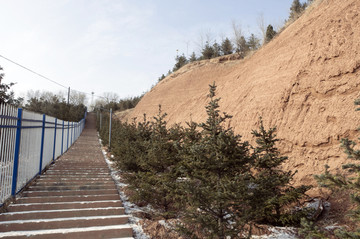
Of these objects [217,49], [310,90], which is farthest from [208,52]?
[310,90]

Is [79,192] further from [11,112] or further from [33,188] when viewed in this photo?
[11,112]

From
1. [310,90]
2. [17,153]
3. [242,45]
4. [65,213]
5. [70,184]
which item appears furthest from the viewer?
[242,45]

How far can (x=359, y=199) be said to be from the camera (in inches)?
98.2

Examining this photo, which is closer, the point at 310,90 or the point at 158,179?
the point at 158,179

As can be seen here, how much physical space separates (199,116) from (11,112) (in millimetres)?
12318

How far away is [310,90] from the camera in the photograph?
878 cm

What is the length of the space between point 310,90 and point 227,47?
80.6 ft

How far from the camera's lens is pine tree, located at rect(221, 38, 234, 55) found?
1225 inches

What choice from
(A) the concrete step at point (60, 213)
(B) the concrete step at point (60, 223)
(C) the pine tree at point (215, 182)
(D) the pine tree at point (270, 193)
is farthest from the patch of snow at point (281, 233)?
(A) the concrete step at point (60, 213)

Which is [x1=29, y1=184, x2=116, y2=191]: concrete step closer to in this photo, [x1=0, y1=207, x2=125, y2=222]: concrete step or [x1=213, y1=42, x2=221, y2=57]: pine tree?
[x1=0, y1=207, x2=125, y2=222]: concrete step

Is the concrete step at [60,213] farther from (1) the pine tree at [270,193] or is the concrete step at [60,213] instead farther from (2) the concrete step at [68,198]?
(1) the pine tree at [270,193]

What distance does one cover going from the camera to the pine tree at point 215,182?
3.29 meters

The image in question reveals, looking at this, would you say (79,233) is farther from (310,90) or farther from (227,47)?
(227,47)

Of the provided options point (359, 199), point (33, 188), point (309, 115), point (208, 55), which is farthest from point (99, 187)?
point (208, 55)
